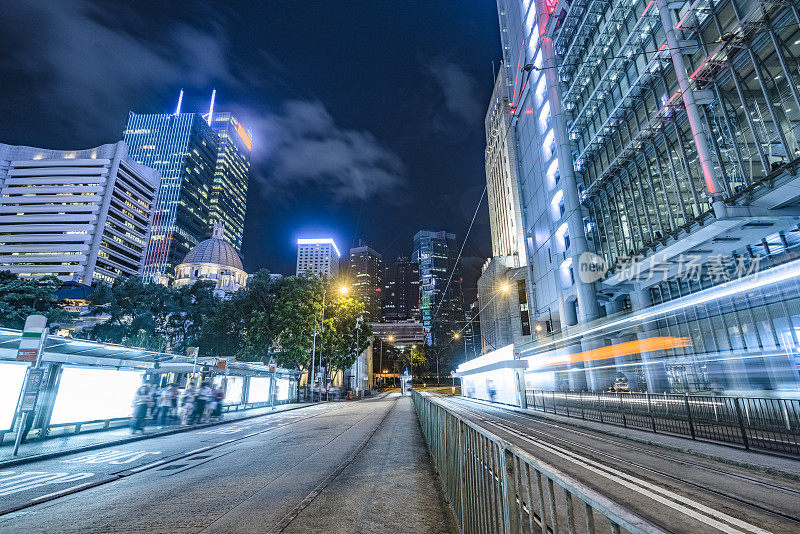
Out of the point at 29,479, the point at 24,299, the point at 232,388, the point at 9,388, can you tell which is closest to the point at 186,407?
the point at 9,388

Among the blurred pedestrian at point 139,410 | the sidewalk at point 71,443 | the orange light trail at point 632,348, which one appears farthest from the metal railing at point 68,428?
the orange light trail at point 632,348

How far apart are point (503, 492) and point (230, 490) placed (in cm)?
578

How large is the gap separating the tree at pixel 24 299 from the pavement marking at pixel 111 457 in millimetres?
38898

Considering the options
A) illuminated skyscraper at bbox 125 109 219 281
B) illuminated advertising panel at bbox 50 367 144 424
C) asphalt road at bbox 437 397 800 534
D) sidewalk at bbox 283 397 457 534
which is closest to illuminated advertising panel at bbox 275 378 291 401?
illuminated advertising panel at bbox 50 367 144 424

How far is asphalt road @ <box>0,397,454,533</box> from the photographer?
501 centimetres

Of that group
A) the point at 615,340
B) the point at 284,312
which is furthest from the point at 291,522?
the point at 284,312

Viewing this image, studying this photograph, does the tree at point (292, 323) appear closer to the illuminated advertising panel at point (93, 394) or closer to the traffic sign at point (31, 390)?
the illuminated advertising panel at point (93, 394)

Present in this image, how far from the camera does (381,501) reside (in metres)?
5.93

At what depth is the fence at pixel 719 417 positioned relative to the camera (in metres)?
9.38

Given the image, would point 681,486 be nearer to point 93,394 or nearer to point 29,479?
point 29,479

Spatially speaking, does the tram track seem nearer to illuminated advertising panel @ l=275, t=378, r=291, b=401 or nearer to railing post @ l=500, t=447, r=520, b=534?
railing post @ l=500, t=447, r=520, b=534

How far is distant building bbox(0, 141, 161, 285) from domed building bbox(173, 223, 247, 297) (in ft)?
84.8

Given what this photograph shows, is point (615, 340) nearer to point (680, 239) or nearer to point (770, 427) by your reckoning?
point (680, 239)

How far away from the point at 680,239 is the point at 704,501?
2273 centimetres
